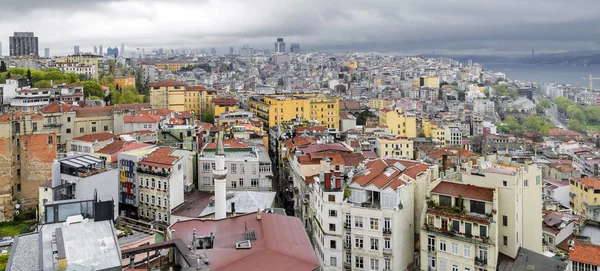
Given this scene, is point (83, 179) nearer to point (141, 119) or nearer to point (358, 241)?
point (358, 241)

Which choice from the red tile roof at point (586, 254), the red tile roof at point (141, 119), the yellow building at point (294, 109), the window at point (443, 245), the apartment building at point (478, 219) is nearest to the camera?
the red tile roof at point (586, 254)

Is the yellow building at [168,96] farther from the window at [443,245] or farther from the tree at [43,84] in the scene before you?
the window at [443,245]

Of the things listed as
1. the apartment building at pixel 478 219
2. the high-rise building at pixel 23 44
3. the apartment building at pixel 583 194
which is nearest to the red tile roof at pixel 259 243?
the apartment building at pixel 478 219

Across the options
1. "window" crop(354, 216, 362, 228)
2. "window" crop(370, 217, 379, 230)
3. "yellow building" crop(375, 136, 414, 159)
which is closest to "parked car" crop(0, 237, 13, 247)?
"window" crop(354, 216, 362, 228)

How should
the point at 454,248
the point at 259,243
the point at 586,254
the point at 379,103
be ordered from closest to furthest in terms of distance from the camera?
the point at 259,243, the point at 586,254, the point at 454,248, the point at 379,103

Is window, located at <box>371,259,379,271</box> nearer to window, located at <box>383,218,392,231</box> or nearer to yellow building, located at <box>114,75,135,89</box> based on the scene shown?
window, located at <box>383,218,392,231</box>

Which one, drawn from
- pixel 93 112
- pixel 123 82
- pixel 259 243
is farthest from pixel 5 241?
pixel 123 82

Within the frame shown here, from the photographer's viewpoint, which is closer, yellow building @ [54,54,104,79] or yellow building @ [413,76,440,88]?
yellow building @ [54,54,104,79]
